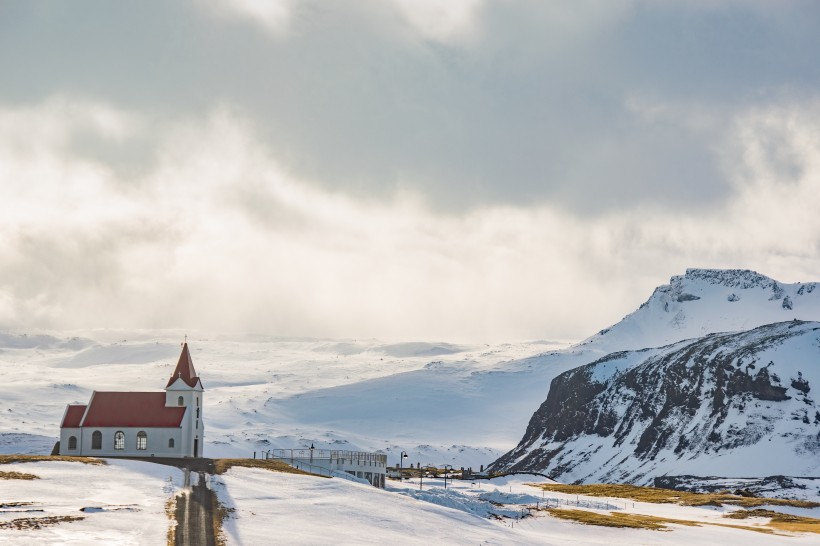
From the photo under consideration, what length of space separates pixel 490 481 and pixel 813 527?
82674mm

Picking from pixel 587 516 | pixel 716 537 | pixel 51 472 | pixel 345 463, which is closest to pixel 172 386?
pixel 345 463

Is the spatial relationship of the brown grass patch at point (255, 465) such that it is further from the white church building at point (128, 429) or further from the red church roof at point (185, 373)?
the red church roof at point (185, 373)

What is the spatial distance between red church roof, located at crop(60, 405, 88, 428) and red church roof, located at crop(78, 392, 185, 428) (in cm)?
167

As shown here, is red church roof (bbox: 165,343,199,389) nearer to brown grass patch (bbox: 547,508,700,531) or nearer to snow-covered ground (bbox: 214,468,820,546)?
snow-covered ground (bbox: 214,468,820,546)

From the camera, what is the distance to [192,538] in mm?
64812

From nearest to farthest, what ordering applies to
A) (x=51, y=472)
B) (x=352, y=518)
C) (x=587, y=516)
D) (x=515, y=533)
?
(x=352, y=518)
(x=515, y=533)
(x=51, y=472)
(x=587, y=516)

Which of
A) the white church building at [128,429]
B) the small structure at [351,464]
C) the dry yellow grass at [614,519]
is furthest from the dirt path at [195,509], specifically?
the dry yellow grass at [614,519]

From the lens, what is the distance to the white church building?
424 ft

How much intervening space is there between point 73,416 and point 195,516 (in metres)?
64.8

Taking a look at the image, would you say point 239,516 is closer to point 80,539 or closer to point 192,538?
point 192,538

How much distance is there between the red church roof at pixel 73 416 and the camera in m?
130

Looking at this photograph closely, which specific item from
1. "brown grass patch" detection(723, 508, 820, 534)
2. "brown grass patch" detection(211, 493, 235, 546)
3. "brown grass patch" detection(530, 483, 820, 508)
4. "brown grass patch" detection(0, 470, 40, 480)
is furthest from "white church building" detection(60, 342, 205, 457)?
"brown grass patch" detection(723, 508, 820, 534)

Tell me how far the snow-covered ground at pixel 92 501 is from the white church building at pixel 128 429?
20756 mm

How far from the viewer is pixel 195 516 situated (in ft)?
240
